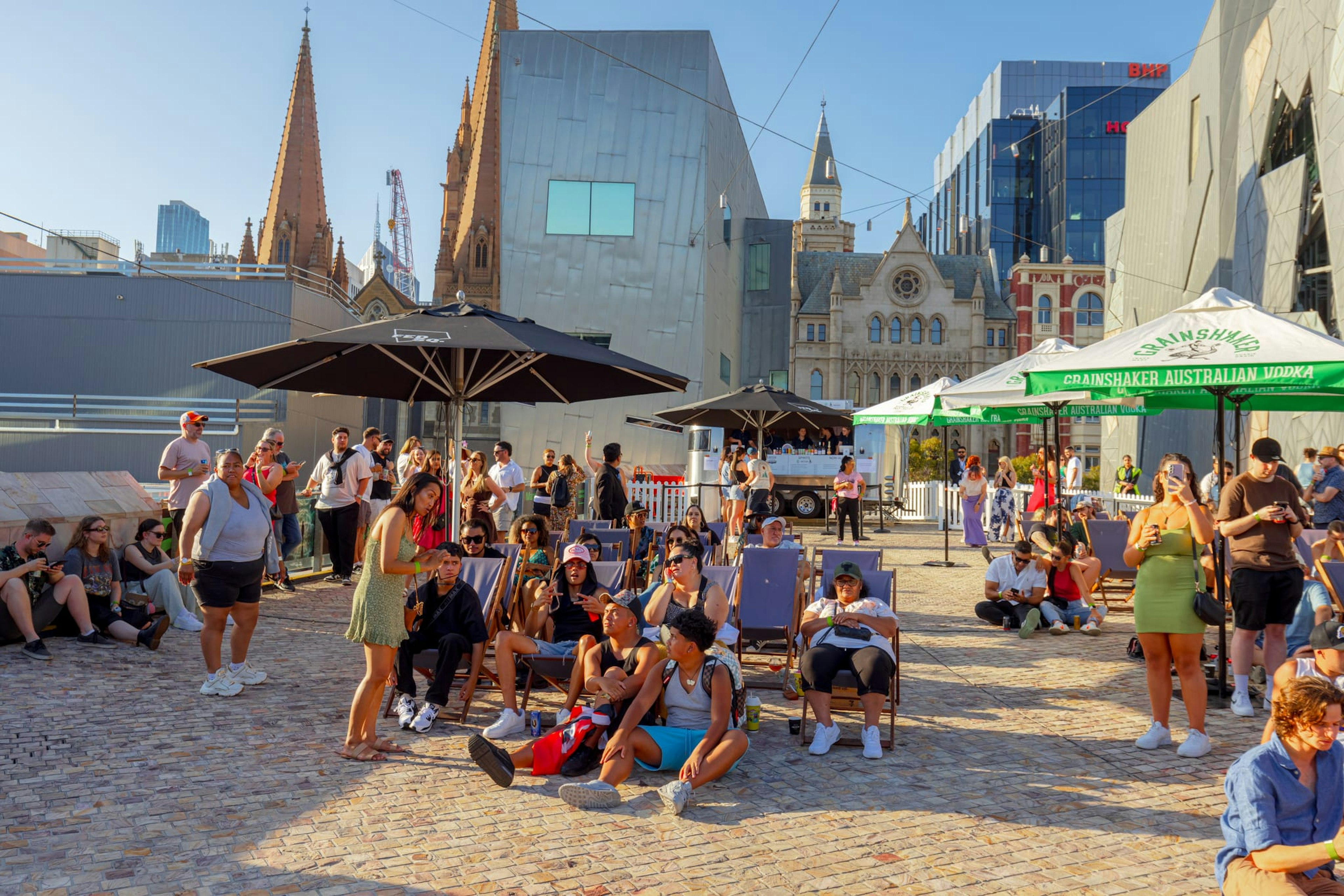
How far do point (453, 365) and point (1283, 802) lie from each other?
6.18 meters

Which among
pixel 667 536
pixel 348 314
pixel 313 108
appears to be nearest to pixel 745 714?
pixel 667 536

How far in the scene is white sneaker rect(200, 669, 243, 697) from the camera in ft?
21.2

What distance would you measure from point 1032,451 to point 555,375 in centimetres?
6422

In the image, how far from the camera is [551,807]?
4652 millimetres

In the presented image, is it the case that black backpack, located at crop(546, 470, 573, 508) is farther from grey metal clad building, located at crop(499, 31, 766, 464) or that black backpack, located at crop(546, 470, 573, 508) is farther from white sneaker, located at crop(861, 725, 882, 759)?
grey metal clad building, located at crop(499, 31, 766, 464)

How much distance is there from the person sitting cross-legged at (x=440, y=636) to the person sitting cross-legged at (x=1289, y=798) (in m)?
4.20

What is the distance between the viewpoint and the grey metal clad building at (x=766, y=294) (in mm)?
36000

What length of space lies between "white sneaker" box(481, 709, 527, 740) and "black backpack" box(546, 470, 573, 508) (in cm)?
584

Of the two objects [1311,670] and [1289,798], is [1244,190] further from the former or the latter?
[1289,798]

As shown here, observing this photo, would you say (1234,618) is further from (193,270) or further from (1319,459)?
(193,270)

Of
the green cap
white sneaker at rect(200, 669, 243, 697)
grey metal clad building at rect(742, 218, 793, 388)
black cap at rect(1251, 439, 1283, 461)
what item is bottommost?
white sneaker at rect(200, 669, 243, 697)

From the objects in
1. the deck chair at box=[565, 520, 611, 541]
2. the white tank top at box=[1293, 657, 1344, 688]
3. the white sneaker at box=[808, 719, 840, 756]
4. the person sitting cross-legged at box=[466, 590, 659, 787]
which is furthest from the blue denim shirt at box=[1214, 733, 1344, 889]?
the deck chair at box=[565, 520, 611, 541]

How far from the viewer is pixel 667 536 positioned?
8.03 m

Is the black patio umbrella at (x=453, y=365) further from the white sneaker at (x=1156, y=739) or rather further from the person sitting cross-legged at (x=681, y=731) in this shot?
the white sneaker at (x=1156, y=739)
